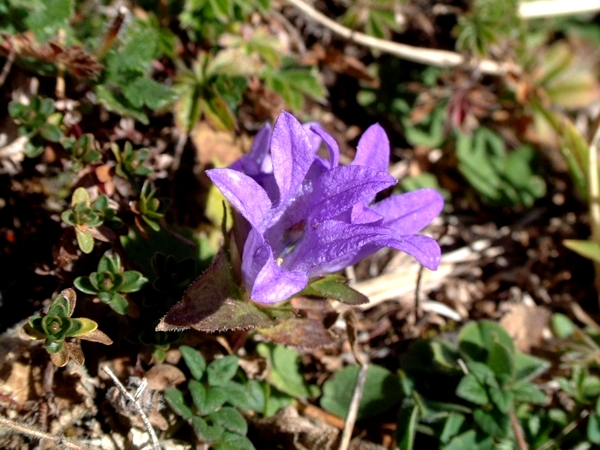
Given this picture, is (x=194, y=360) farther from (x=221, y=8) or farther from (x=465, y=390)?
(x=221, y=8)

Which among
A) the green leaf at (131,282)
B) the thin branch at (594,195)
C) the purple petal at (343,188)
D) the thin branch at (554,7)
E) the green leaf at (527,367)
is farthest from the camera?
the thin branch at (554,7)

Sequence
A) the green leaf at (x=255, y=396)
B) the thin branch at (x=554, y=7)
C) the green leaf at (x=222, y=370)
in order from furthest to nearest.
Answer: the thin branch at (x=554, y=7) < the green leaf at (x=255, y=396) < the green leaf at (x=222, y=370)

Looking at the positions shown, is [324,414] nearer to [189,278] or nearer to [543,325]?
[189,278]

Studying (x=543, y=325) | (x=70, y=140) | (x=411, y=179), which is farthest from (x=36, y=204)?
(x=543, y=325)

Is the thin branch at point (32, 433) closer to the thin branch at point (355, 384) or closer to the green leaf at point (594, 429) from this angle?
the thin branch at point (355, 384)

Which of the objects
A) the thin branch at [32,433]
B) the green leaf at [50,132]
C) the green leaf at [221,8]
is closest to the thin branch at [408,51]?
the green leaf at [221,8]

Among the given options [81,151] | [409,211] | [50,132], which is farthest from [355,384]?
[50,132]

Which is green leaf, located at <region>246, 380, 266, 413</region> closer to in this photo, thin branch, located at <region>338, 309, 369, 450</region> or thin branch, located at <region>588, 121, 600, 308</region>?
thin branch, located at <region>338, 309, 369, 450</region>
